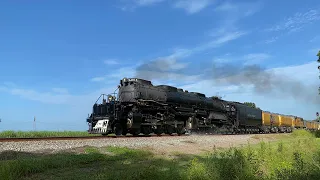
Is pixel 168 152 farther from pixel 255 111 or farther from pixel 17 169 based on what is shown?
pixel 255 111

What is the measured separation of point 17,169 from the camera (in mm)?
8734

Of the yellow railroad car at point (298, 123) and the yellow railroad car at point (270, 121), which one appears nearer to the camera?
the yellow railroad car at point (270, 121)

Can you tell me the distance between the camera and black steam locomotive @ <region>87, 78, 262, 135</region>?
77.5ft

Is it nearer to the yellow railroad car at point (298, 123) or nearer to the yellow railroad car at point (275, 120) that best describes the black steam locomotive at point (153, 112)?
the yellow railroad car at point (275, 120)

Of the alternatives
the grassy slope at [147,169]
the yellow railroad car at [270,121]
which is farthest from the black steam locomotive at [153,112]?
the yellow railroad car at [270,121]

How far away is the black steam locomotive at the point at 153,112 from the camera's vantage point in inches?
930

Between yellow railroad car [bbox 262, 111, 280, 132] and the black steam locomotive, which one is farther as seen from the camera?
yellow railroad car [bbox 262, 111, 280, 132]

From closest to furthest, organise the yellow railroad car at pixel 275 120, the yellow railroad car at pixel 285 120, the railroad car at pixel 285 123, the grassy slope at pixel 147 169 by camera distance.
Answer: the grassy slope at pixel 147 169 < the yellow railroad car at pixel 275 120 < the railroad car at pixel 285 123 < the yellow railroad car at pixel 285 120

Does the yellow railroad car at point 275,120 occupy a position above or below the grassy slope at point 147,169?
above

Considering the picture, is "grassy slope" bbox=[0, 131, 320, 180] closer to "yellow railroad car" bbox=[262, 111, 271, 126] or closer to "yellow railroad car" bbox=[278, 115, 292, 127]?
"yellow railroad car" bbox=[262, 111, 271, 126]

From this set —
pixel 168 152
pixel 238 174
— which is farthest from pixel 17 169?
pixel 168 152

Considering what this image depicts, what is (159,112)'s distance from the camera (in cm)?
2680

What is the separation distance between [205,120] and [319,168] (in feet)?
76.8

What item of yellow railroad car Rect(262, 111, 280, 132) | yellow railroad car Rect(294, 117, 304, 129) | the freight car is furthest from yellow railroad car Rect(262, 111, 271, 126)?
yellow railroad car Rect(294, 117, 304, 129)
